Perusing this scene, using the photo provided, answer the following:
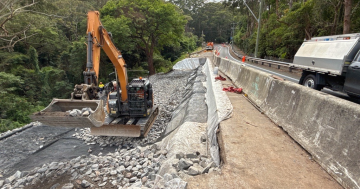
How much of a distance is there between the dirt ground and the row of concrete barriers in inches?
7.7

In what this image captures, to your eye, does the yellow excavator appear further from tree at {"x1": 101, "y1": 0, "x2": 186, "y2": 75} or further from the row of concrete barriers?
tree at {"x1": 101, "y1": 0, "x2": 186, "y2": 75}

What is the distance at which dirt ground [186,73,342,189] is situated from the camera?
3.04 m

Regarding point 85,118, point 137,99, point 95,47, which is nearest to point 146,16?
point 137,99

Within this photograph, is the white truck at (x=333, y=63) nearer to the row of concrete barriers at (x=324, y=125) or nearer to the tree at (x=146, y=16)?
the row of concrete barriers at (x=324, y=125)

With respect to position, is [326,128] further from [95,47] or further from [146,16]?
[146,16]

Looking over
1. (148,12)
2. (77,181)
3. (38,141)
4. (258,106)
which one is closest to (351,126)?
(258,106)

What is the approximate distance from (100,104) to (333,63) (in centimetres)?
741

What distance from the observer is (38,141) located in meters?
8.70

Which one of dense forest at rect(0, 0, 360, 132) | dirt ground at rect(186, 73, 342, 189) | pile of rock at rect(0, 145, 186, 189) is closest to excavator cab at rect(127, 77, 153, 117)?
pile of rock at rect(0, 145, 186, 189)

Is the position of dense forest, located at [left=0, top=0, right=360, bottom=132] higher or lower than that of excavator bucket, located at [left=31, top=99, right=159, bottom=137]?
higher

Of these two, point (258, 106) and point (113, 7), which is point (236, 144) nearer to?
point (258, 106)

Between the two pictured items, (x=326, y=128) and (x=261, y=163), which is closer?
(x=326, y=128)

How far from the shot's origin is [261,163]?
11.5 ft

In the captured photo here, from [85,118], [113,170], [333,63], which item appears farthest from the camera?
[333,63]
